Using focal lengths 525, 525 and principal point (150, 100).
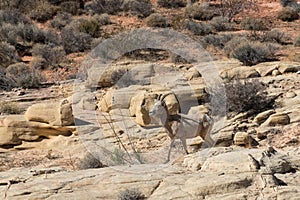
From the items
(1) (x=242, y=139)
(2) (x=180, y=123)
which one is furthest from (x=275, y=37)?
(2) (x=180, y=123)

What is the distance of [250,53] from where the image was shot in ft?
52.5

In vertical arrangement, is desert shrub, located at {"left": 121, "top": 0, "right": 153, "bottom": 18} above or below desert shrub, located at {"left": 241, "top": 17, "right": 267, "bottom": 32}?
above

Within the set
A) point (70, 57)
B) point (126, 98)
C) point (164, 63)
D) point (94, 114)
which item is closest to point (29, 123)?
point (94, 114)

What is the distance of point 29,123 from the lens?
10891 millimetres

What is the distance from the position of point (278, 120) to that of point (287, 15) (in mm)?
14957

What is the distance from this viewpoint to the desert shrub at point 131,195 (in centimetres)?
579

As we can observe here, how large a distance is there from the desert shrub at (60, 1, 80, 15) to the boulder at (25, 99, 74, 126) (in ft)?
48.6

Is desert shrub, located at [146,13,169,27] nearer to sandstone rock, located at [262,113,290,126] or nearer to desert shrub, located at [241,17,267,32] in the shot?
desert shrub, located at [241,17,267,32]

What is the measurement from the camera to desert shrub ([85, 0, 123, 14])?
2478 cm

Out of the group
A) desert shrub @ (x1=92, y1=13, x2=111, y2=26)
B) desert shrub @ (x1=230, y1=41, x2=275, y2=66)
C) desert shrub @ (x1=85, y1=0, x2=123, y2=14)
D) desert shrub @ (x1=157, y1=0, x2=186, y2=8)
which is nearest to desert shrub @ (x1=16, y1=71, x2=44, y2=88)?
desert shrub @ (x1=230, y1=41, x2=275, y2=66)

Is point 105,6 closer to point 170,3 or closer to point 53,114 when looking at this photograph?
point 170,3

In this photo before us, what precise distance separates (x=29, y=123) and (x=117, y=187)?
5.20 meters

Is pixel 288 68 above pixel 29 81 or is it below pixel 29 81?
above

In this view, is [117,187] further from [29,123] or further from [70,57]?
[70,57]
